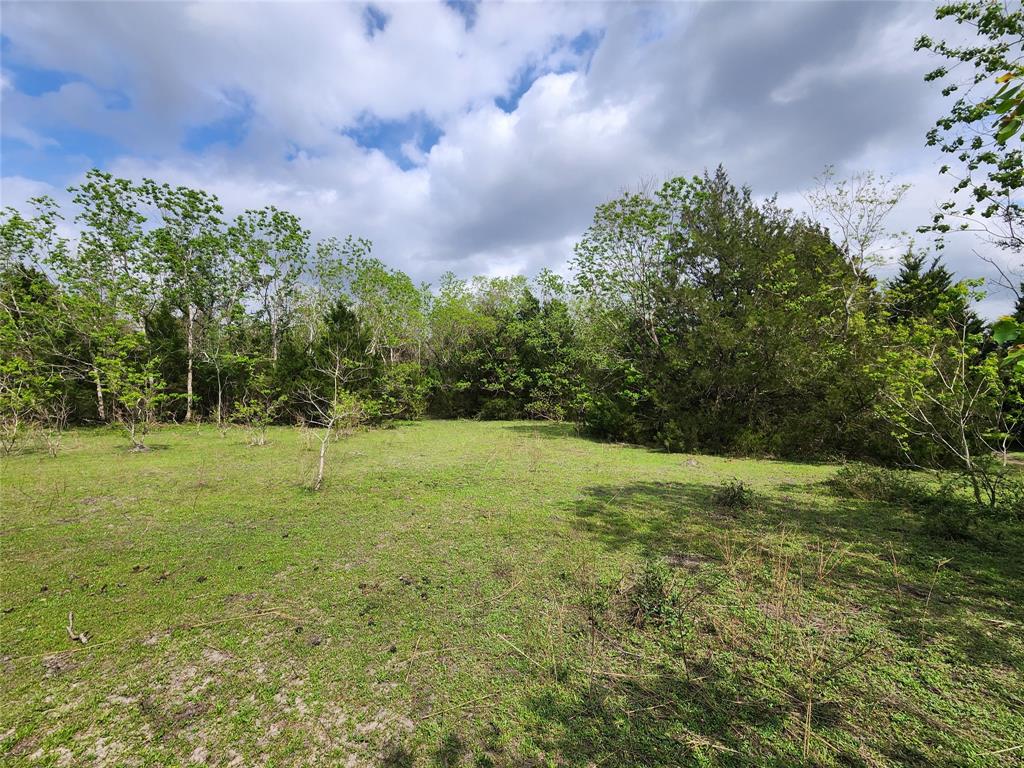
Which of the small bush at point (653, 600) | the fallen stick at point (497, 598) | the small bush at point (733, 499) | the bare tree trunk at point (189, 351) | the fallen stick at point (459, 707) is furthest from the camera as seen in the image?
the bare tree trunk at point (189, 351)

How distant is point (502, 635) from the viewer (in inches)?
113

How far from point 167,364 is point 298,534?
18052 mm

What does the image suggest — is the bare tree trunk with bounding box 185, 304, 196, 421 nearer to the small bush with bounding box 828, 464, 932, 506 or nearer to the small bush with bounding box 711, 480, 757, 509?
the small bush with bounding box 711, 480, 757, 509

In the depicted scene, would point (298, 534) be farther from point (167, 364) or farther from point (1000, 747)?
point (167, 364)

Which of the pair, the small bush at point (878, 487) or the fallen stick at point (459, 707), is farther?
the small bush at point (878, 487)

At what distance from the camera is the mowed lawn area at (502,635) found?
201cm

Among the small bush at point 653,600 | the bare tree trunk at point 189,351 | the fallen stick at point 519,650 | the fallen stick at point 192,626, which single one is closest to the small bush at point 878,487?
the small bush at point 653,600

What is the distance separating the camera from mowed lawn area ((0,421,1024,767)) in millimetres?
2014

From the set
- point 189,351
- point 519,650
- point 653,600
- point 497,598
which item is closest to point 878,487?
point 653,600

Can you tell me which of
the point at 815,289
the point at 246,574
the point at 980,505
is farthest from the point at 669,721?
the point at 815,289

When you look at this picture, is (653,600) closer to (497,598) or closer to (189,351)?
(497,598)

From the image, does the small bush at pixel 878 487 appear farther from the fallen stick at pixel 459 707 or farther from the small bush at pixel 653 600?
the fallen stick at pixel 459 707

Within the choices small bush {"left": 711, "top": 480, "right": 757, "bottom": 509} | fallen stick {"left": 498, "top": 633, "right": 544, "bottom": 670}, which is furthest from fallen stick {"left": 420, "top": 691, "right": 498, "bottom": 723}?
small bush {"left": 711, "top": 480, "right": 757, "bottom": 509}

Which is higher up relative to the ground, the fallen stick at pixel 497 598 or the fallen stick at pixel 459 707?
the fallen stick at pixel 497 598
